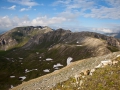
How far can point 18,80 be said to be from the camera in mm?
181250

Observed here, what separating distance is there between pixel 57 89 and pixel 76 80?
4.34m

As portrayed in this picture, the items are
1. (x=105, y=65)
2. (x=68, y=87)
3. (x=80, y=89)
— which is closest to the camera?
(x=80, y=89)

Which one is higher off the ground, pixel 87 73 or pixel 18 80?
pixel 87 73

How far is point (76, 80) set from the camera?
2988 centimetres

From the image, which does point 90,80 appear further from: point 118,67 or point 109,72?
point 118,67

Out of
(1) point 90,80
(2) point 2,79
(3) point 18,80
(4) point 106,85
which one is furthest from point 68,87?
(2) point 2,79

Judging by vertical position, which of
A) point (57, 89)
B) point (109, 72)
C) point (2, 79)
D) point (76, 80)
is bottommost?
point (2, 79)

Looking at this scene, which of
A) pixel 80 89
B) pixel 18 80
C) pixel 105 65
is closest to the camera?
pixel 80 89

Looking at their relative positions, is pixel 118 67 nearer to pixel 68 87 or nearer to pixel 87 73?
pixel 87 73

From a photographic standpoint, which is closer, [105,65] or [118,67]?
[118,67]

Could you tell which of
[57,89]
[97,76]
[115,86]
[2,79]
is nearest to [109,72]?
[97,76]

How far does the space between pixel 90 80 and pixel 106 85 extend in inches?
139

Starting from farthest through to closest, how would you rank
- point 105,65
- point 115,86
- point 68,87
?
point 105,65, point 68,87, point 115,86

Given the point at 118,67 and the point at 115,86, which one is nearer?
the point at 115,86
